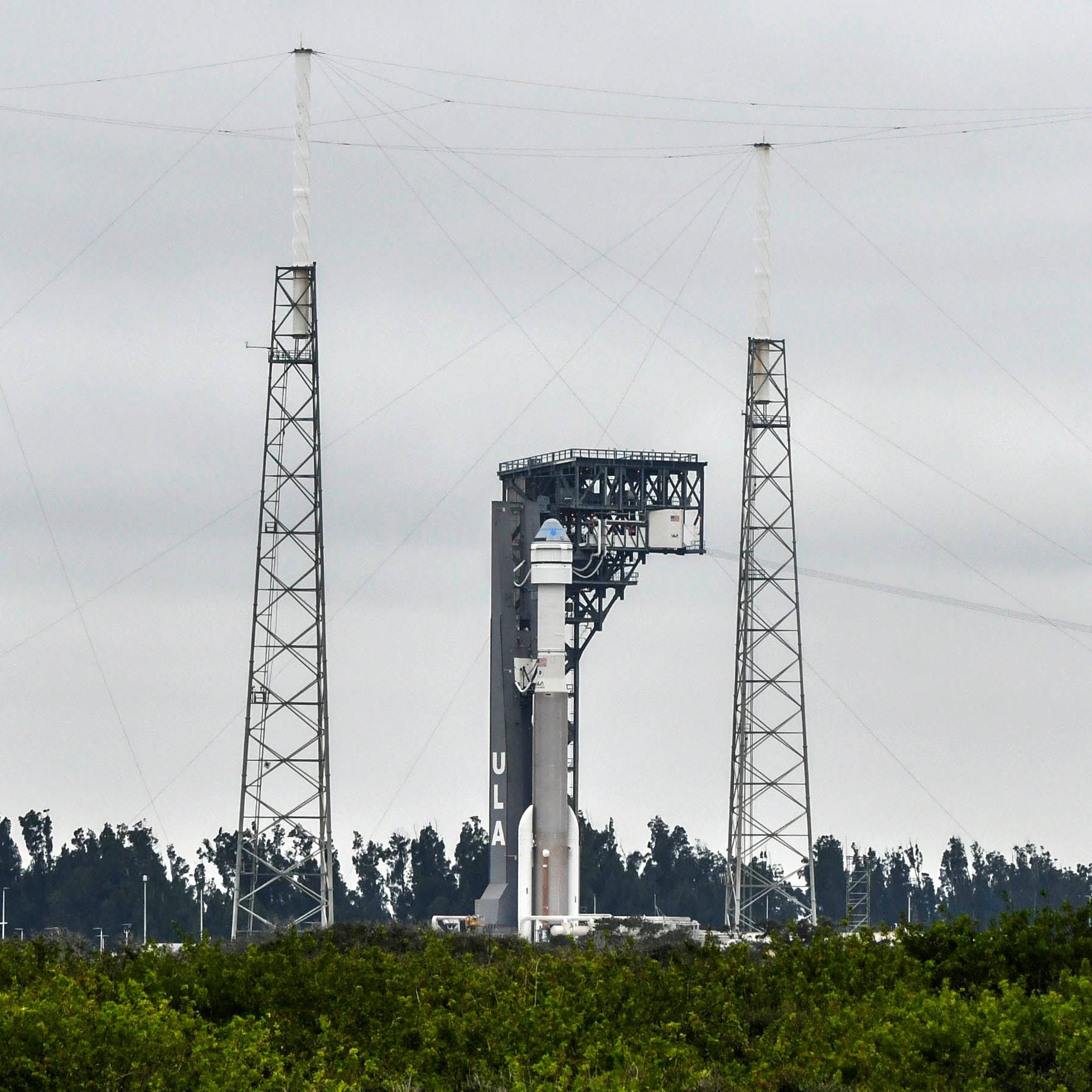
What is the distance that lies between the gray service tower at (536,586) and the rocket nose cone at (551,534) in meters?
0.66

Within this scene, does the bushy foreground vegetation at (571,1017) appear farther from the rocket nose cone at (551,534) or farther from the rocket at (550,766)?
the rocket nose cone at (551,534)

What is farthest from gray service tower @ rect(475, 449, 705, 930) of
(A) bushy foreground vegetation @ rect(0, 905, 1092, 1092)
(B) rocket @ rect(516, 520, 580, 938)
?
(A) bushy foreground vegetation @ rect(0, 905, 1092, 1092)

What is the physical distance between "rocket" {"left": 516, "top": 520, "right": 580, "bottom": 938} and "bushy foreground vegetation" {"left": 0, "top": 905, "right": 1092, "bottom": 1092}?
3024 centimetres

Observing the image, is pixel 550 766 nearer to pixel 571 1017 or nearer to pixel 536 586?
pixel 536 586

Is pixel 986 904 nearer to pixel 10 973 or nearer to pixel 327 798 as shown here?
pixel 327 798

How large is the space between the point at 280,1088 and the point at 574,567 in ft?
174

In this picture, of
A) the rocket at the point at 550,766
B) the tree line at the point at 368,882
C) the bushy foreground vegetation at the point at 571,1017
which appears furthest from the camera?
the tree line at the point at 368,882

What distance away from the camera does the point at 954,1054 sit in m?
32.9

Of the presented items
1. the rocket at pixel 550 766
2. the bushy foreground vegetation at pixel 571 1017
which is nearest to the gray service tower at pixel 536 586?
the rocket at pixel 550 766

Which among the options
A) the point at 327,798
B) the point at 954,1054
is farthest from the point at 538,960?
the point at 327,798

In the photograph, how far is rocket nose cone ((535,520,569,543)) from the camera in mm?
79188

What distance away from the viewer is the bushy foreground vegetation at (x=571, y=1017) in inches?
1261

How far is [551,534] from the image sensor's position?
79.3 metres

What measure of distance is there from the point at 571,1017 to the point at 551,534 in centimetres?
4279
